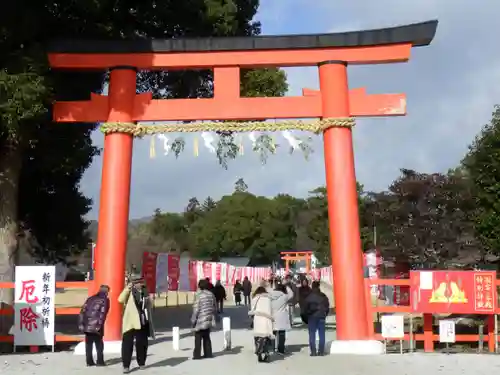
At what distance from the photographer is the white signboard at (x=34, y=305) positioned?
12.6 metres

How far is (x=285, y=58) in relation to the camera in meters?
12.7

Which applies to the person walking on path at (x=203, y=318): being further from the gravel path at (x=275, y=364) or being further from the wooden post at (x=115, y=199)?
the wooden post at (x=115, y=199)

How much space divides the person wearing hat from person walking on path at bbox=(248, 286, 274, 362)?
1.87 m

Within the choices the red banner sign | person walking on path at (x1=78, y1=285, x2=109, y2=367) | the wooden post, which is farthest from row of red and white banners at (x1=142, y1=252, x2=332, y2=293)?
person walking on path at (x1=78, y1=285, x2=109, y2=367)

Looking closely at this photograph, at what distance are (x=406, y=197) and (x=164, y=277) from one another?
926 centimetres

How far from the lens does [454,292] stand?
12.3m

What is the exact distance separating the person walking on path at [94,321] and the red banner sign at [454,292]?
587 centimetres

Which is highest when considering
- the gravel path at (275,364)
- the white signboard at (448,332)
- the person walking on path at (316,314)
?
the person walking on path at (316,314)

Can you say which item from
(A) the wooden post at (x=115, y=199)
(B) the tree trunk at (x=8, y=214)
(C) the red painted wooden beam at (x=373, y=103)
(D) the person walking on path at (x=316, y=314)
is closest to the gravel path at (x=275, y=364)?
(D) the person walking on path at (x=316, y=314)

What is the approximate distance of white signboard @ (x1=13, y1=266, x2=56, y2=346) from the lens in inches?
496

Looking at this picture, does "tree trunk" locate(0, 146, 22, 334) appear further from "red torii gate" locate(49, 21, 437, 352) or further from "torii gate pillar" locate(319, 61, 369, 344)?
"torii gate pillar" locate(319, 61, 369, 344)

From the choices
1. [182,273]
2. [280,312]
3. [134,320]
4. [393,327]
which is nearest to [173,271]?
[182,273]

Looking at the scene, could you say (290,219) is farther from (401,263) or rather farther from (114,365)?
(114,365)

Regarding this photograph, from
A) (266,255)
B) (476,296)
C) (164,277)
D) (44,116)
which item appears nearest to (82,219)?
(164,277)
